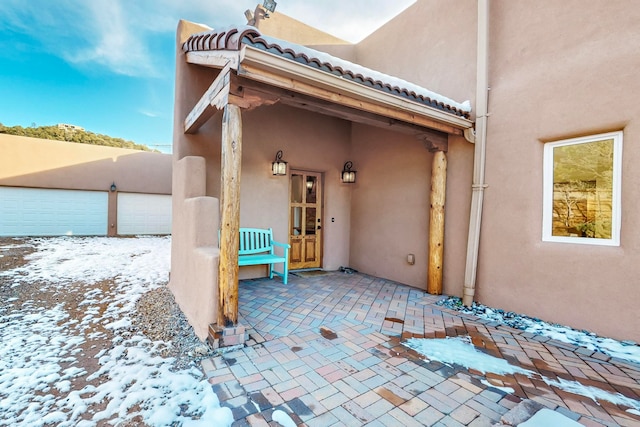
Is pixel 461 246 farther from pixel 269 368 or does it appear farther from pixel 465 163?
pixel 269 368

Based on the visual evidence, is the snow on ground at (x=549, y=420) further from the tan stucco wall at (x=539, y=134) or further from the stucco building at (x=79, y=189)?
the stucco building at (x=79, y=189)

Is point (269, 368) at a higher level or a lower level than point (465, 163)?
lower

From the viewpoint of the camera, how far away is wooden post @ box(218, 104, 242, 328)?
2.68 m

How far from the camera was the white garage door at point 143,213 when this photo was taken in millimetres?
11812

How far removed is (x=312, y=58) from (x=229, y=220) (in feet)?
5.95

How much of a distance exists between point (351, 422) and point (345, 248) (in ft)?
15.2

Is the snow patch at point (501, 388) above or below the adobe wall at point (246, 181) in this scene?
below

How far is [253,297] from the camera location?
159 inches

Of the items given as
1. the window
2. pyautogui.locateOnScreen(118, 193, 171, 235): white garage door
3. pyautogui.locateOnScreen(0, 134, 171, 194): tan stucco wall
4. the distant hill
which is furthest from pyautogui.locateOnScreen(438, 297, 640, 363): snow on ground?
the distant hill

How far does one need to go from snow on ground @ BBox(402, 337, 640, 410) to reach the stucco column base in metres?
1.65

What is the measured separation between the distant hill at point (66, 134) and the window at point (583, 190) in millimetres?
21508

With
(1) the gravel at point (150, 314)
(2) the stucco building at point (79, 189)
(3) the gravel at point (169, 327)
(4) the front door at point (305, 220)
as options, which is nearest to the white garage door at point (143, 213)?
(2) the stucco building at point (79, 189)

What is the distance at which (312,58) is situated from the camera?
2682 millimetres

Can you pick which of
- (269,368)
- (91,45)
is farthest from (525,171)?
(91,45)
